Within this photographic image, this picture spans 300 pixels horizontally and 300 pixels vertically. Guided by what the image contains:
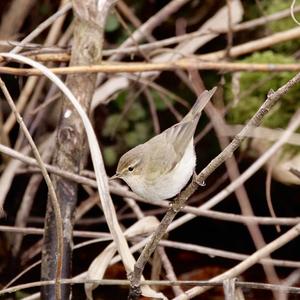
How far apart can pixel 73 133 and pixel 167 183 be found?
696 millimetres

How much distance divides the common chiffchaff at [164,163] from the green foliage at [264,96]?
1.36 meters

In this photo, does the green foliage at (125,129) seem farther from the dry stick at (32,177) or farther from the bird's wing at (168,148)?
the bird's wing at (168,148)

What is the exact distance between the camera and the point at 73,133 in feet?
9.55

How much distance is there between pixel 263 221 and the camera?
3062 millimetres

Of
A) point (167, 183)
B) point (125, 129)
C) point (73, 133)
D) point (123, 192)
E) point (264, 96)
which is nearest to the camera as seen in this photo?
point (167, 183)

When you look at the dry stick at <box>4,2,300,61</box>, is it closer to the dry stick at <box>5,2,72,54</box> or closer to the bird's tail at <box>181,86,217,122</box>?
the dry stick at <box>5,2,72,54</box>

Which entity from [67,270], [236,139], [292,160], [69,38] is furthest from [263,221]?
[69,38]

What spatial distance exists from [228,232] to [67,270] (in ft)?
6.33

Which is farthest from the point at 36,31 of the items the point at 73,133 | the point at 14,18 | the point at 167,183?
the point at 14,18

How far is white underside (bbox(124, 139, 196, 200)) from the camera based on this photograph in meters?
2.35

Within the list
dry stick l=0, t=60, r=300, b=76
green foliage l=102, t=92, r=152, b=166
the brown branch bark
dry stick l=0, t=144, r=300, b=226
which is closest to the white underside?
dry stick l=0, t=144, r=300, b=226

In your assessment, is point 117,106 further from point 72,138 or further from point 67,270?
point 67,270

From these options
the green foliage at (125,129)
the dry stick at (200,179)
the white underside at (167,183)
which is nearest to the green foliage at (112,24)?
the green foliage at (125,129)

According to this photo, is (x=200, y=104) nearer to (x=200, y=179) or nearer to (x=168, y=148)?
(x=168, y=148)
